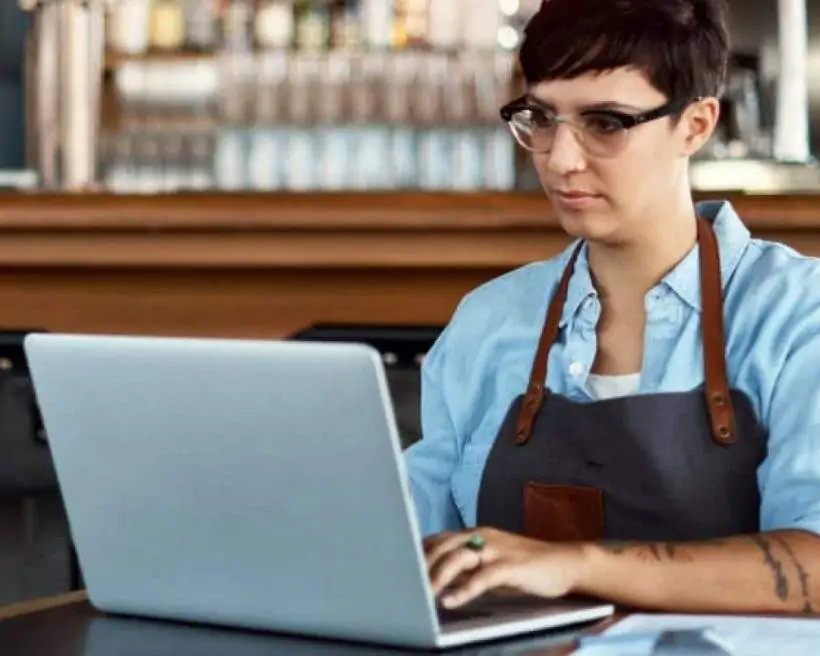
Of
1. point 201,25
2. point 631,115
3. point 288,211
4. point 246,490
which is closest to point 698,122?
point 631,115

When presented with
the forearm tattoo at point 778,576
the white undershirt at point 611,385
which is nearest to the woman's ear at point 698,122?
the white undershirt at point 611,385

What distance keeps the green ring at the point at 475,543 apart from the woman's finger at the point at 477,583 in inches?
0.8

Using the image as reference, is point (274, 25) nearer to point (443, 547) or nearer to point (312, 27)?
point (312, 27)

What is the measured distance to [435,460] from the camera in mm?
1913

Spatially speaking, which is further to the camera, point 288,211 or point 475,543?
point 288,211

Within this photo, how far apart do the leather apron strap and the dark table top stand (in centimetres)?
42

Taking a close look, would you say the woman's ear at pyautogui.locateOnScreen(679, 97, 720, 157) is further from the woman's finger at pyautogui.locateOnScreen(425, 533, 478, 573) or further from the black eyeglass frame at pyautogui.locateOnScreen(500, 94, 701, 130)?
the woman's finger at pyautogui.locateOnScreen(425, 533, 478, 573)

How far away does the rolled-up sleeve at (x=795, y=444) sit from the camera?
5.23 ft

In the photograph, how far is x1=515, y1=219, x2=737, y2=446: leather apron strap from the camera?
1.72 metres

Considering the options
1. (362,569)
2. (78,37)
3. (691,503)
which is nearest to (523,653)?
(362,569)

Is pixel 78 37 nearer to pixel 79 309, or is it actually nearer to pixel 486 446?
pixel 79 309

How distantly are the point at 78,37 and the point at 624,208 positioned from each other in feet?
7.01

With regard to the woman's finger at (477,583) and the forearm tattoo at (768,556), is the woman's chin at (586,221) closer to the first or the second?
the forearm tattoo at (768,556)

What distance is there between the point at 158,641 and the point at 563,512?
0.56 metres
